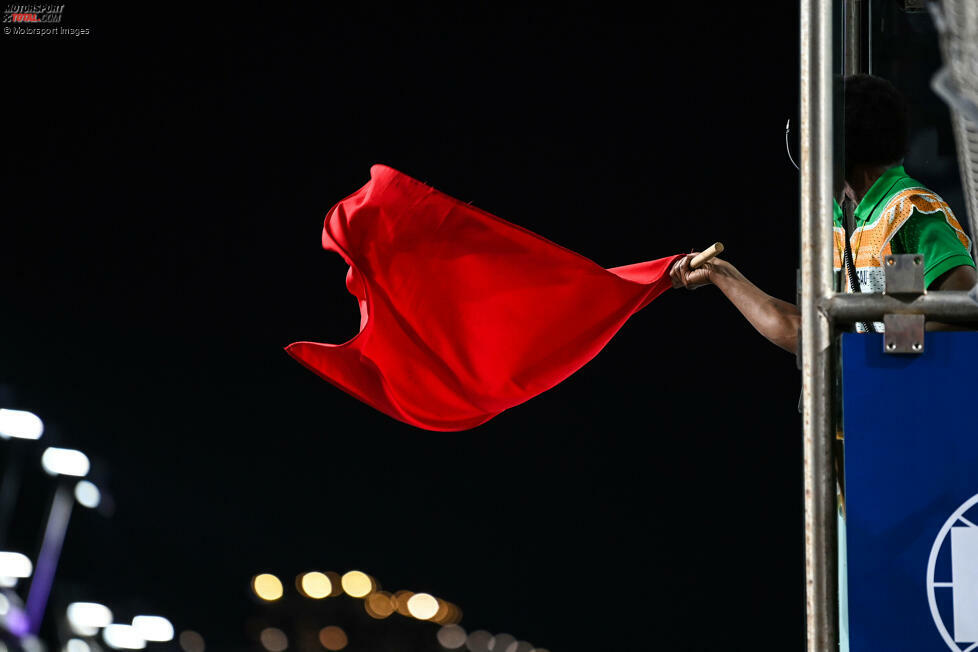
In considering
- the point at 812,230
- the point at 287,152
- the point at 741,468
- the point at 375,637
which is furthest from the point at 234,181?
the point at 812,230

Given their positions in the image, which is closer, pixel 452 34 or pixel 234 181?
pixel 452 34

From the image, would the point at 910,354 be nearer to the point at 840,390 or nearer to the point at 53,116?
the point at 840,390

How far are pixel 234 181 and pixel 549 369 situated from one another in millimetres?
15527

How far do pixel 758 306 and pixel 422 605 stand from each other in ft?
73.5

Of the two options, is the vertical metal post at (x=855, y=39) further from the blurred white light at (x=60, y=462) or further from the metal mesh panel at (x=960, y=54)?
the blurred white light at (x=60, y=462)

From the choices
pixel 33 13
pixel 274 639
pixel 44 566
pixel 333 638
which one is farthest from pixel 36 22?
pixel 333 638

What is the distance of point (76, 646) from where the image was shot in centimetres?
1434

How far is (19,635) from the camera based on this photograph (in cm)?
1295

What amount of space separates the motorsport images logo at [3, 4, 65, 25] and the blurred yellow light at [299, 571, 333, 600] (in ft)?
40.0

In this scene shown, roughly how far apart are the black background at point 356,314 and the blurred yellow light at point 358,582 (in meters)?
0.27

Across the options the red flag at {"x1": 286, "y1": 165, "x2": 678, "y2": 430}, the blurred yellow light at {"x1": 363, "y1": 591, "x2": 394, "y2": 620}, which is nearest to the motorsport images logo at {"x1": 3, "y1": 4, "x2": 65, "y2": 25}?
the red flag at {"x1": 286, "y1": 165, "x2": 678, "y2": 430}

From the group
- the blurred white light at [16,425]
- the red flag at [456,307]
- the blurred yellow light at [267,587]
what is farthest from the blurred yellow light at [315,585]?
the red flag at [456,307]

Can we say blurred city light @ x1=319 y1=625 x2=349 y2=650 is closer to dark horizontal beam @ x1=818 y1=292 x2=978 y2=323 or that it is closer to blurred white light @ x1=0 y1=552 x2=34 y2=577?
blurred white light @ x1=0 y1=552 x2=34 y2=577

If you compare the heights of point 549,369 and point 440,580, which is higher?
point 549,369
